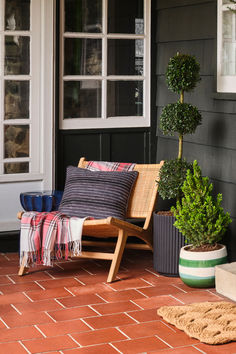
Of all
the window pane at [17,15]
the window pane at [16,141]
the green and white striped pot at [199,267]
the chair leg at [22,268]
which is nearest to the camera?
the green and white striped pot at [199,267]

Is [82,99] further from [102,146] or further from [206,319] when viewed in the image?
[206,319]

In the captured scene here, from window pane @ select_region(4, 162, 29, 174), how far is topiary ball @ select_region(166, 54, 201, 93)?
61.3 inches

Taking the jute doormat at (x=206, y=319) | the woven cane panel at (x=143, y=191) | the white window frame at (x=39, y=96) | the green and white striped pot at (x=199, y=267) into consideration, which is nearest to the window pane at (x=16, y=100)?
the white window frame at (x=39, y=96)

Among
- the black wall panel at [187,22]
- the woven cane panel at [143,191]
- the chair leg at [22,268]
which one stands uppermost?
the black wall panel at [187,22]

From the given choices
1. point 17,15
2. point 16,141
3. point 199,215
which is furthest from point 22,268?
point 17,15

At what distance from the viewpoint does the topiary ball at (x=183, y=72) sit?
17.6 feet

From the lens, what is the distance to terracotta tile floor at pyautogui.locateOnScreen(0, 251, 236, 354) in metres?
3.98

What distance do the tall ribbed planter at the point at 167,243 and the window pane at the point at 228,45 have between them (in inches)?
47.7

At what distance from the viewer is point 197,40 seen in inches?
231

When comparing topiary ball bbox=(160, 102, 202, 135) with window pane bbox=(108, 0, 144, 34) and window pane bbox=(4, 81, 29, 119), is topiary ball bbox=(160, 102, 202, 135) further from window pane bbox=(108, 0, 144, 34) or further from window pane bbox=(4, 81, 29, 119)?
window pane bbox=(4, 81, 29, 119)

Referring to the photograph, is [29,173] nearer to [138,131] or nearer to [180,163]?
[138,131]

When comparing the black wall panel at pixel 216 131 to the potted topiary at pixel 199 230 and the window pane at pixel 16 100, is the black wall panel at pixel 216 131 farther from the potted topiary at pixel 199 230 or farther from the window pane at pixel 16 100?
the window pane at pixel 16 100

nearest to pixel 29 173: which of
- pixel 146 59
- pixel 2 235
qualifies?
pixel 2 235

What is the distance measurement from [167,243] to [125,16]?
216cm
